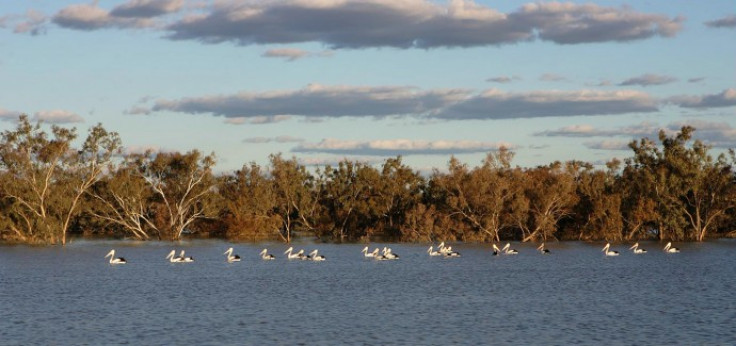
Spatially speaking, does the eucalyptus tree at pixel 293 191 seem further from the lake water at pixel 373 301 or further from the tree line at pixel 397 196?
the lake water at pixel 373 301

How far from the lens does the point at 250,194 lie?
10812cm

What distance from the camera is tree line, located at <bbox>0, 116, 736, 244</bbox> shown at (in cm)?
9006

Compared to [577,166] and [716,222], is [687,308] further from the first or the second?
[716,222]

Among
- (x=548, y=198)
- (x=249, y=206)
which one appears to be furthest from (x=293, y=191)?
(x=548, y=198)

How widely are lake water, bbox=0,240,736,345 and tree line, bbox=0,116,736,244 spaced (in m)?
18.1

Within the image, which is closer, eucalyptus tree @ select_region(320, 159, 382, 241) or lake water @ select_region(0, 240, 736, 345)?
lake water @ select_region(0, 240, 736, 345)

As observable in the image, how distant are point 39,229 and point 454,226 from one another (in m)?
39.6

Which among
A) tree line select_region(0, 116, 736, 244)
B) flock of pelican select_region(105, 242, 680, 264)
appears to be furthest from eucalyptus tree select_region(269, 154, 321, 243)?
flock of pelican select_region(105, 242, 680, 264)

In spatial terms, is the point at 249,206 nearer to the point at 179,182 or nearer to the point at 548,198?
the point at 179,182

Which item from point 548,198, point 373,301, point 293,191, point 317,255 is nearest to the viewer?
point 373,301

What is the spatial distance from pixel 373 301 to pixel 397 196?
63.7m

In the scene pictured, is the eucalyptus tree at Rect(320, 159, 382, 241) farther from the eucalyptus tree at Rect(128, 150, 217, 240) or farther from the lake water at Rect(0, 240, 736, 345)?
the lake water at Rect(0, 240, 736, 345)

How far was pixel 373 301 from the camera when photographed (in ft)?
138

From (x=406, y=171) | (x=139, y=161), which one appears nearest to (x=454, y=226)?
(x=406, y=171)
